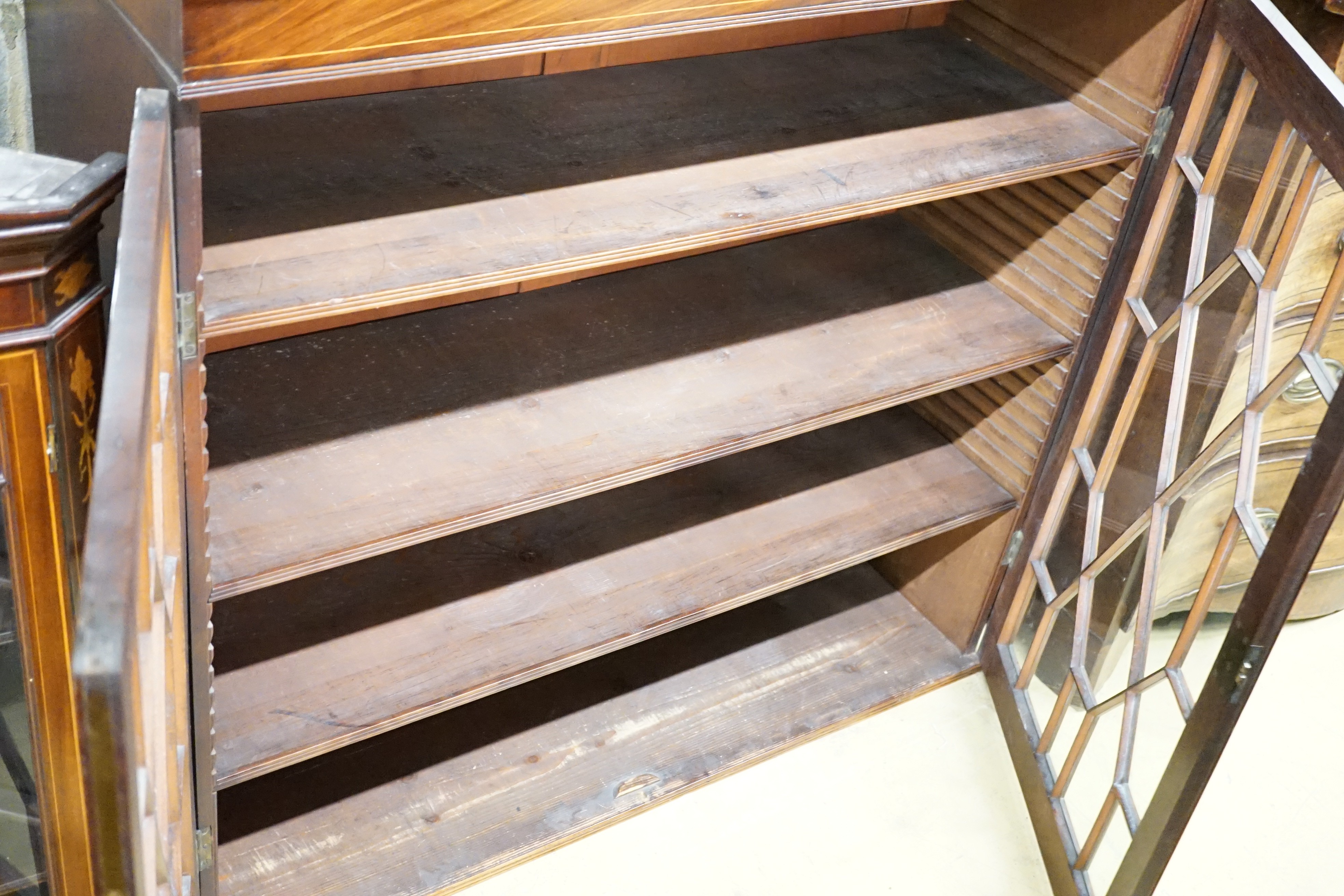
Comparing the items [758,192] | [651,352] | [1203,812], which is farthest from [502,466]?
[1203,812]

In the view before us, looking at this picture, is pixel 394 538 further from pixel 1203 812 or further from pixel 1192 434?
pixel 1203 812

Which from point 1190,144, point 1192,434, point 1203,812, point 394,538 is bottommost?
point 1203,812

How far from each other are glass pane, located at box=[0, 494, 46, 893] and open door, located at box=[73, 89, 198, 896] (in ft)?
0.70

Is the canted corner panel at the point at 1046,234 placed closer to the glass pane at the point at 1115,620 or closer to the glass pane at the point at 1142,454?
the glass pane at the point at 1142,454

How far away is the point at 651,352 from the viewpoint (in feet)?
5.99

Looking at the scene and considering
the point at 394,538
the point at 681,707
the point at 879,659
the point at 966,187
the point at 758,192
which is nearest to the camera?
the point at 394,538

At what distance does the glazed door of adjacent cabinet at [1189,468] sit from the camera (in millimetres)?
1482

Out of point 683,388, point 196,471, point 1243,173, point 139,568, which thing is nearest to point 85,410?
point 196,471

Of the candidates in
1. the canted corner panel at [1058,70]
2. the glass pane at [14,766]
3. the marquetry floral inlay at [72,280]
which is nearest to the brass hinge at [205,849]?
the glass pane at [14,766]

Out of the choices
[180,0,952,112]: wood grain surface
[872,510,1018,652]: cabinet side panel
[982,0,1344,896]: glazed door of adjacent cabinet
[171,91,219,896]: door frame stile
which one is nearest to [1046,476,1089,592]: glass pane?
[982,0,1344,896]: glazed door of adjacent cabinet

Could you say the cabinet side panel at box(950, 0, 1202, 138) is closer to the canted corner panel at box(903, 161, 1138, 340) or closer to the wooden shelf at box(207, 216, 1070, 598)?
the canted corner panel at box(903, 161, 1138, 340)

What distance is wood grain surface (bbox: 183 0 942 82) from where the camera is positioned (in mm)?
1062

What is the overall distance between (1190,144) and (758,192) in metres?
0.63

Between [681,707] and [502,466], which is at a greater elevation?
[502,466]
